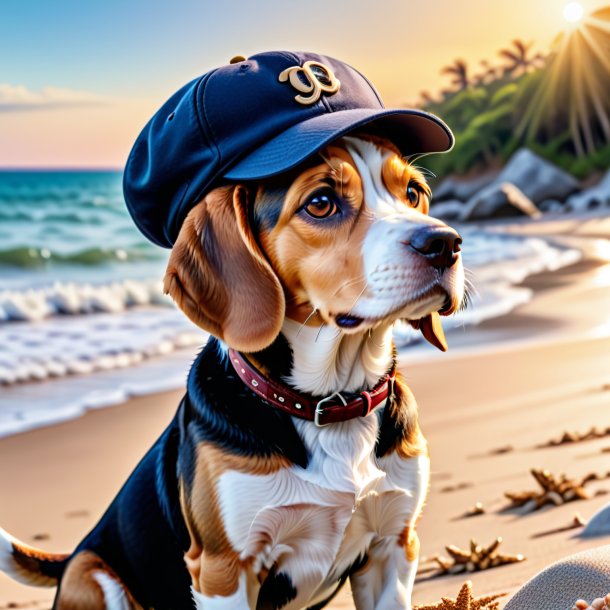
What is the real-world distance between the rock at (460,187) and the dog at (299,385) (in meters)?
16.1

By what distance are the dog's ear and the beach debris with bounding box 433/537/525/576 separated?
1643 millimetres

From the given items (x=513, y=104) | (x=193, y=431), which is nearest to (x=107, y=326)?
(x=193, y=431)

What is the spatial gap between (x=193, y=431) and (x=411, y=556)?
66 cm

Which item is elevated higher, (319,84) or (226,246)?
(319,84)

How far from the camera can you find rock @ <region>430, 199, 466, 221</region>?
650 inches

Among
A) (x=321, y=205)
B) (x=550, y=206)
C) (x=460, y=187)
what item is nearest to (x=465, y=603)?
(x=321, y=205)

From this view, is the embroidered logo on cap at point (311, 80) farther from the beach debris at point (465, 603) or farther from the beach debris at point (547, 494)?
the beach debris at point (547, 494)

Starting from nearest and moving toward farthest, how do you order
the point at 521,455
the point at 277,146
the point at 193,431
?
1. the point at 277,146
2. the point at 193,431
3. the point at 521,455

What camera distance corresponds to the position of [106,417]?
576 cm

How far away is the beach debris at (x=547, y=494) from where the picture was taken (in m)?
3.96

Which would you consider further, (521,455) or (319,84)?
(521,455)

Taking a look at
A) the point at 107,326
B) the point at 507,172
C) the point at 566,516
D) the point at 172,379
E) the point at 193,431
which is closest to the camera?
the point at 193,431

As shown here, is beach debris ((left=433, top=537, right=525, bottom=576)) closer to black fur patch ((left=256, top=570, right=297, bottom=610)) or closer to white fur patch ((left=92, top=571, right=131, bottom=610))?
black fur patch ((left=256, top=570, right=297, bottom=610))

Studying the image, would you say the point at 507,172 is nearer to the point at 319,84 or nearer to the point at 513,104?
the point at 513,104
